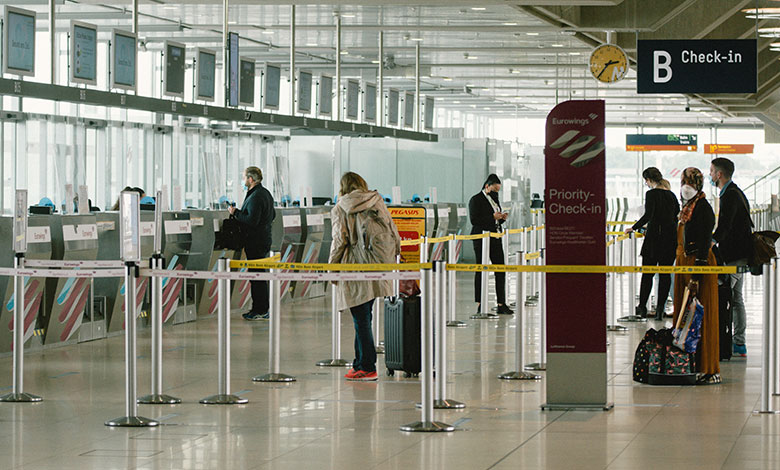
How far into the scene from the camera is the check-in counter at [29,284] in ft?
34.2

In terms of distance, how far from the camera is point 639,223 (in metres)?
13.9

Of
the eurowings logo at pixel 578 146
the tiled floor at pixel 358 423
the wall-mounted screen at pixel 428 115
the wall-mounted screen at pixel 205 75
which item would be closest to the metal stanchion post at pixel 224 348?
the tiled floor at pixel 358 423

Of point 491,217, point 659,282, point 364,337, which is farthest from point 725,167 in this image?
point 491,217

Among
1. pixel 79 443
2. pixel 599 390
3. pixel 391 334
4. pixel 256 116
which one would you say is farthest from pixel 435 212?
pixel 79 443

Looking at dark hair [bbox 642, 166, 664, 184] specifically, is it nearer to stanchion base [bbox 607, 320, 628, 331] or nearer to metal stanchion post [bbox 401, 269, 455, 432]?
stanchion base [bbox 607, 320, 628, 331]

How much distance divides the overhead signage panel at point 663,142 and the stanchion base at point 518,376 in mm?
38363

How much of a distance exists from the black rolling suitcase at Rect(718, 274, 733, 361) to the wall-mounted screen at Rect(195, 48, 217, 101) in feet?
21.3

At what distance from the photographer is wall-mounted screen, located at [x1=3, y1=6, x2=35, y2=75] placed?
1042 centimetres

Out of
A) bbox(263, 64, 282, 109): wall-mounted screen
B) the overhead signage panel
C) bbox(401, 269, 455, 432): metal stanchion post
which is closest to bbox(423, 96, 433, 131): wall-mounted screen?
bbox(263, 64, 282, 109): wall-mounted screen

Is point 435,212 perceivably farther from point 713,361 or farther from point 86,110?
point 713,361

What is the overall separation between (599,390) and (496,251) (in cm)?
681

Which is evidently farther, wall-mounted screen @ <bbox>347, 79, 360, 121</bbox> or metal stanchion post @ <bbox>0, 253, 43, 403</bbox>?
wall-mounted screen @ <bbox>347, 79, 360, 121</bbox>

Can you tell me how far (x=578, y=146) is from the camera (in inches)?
306

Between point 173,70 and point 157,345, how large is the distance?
601 cm
